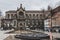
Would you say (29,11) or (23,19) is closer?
(23,19)

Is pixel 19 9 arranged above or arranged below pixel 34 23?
above

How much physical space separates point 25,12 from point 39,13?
844cm

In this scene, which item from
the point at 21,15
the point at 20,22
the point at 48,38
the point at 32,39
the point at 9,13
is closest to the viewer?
the point at 32,39

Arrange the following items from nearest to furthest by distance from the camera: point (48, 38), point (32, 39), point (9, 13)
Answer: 1. point (32, 39)
2. point (48, 38)
3. point (9, 13)

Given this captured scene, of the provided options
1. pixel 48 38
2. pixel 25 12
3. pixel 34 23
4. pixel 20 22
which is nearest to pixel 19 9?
pixel 25 12

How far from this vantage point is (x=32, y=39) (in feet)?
65.6

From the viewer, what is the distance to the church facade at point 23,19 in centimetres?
9285

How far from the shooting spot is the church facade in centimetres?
9285

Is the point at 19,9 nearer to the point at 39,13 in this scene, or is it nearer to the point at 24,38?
the point at 39,13

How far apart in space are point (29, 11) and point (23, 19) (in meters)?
12.0

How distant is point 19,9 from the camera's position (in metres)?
107

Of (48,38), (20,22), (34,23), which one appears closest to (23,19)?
(20,22)

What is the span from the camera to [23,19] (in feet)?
332

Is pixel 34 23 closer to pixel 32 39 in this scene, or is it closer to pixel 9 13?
pixel 9 13
